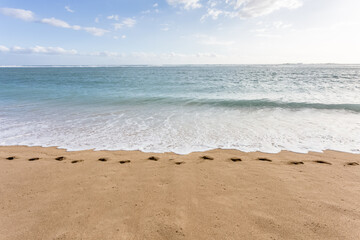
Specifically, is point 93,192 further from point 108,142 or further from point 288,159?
point 288,159

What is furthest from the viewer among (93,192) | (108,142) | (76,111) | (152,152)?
(76,111)

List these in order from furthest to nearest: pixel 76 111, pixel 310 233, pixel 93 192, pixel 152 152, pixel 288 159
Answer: pixel 76 111, pixel 152 152, pixel 288 159, pixel 93 192, pixel 310 233

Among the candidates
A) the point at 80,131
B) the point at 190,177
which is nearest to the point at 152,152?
the point at 190,177

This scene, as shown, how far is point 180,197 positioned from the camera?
3.51 m

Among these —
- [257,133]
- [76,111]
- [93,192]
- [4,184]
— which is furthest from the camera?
[76,111]

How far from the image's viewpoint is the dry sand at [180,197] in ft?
9.08

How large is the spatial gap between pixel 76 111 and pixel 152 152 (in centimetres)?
812

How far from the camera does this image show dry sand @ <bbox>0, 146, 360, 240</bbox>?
277 cm

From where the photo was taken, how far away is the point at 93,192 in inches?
145

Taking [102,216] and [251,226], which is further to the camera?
[102,216]

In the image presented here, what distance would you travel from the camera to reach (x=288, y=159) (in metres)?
5.09

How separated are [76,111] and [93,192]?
9207 mm

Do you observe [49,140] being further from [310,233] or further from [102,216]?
[310,233]

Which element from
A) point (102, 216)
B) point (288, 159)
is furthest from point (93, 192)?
point (288, 159)
